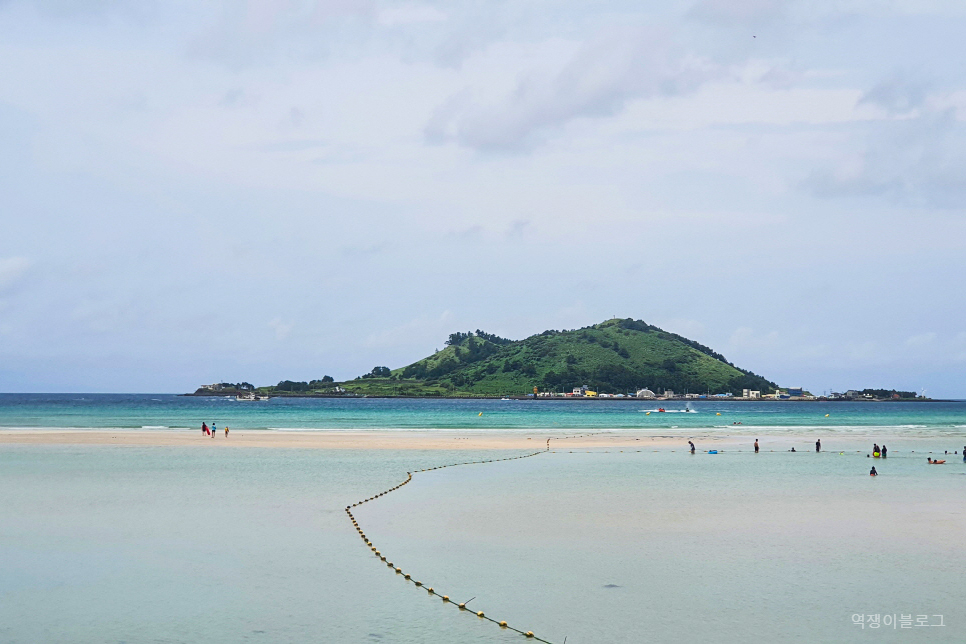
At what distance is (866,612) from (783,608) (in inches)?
66.1

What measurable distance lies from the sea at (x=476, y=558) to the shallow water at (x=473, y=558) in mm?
79

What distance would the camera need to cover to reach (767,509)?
31672 mm

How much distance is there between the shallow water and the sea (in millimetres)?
79

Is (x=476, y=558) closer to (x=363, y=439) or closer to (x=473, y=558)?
(x=473, y=558)

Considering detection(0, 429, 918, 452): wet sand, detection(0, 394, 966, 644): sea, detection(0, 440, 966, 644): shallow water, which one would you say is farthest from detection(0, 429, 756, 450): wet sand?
detection(0, 440, 966, 644): shallow water

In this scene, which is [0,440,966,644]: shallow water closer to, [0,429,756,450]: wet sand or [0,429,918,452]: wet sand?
[0,429,756,450]: wet sand

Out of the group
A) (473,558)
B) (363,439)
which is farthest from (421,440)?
(473,558)

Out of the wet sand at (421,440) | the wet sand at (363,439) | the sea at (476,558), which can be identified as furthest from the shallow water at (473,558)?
the wet sand at (421,440)

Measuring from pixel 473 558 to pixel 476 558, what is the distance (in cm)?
8

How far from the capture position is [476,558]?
22188 millimetres

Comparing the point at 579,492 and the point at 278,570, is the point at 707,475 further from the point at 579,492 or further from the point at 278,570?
the point at 278,570

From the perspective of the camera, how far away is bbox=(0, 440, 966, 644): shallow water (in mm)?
16438

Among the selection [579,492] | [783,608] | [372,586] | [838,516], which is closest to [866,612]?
[783,608]

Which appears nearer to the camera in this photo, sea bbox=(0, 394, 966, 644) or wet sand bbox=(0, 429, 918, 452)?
sea bbox=(0, 394, 966, 644)
